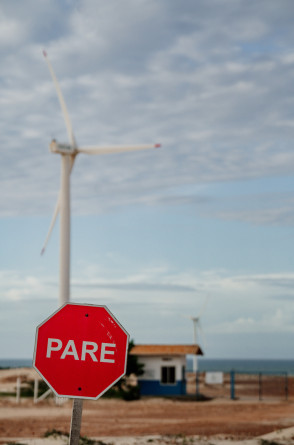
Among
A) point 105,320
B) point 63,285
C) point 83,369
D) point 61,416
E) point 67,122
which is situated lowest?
point 61,416

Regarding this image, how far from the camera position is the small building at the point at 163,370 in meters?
47.1

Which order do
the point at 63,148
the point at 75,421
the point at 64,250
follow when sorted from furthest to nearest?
the point at 63,148, the point at 64,250, the point at 75,421

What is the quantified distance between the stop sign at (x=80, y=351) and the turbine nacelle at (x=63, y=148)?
42.5 meters

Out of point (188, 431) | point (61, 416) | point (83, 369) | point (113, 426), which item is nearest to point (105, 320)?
point (83, 369)

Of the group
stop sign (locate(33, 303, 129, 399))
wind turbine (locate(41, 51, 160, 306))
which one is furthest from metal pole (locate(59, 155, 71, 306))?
stop sign (locate(33, 303, 129, 399))

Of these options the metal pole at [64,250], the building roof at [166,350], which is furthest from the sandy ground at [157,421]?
→ the metal pole at [64,250]

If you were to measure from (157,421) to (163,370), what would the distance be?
17757mm

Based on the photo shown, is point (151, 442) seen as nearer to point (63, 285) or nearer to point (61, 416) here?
point (61, 416)

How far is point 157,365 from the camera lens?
156 ft

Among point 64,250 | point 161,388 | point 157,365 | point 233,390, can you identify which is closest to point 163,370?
point 157,365

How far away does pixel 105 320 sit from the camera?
4898mm

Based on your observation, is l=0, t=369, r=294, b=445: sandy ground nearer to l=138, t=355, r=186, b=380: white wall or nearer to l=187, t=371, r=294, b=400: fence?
l=138, t=355, r=186, b=380: white wall

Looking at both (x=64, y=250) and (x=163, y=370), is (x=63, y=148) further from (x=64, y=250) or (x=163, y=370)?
(x=163, y=370)

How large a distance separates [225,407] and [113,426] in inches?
542
